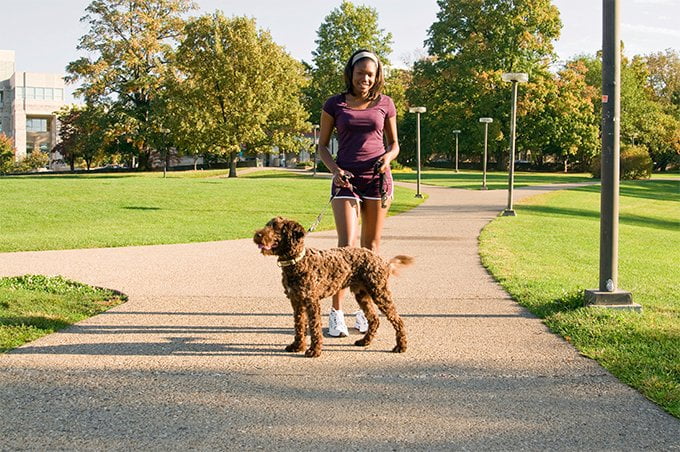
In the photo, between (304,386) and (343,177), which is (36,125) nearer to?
(343,177)

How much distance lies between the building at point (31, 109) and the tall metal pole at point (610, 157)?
93.1 metres

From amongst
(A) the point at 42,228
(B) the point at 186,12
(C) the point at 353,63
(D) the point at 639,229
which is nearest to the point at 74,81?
(B) the point at 186,12

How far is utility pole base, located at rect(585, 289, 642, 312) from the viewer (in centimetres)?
674

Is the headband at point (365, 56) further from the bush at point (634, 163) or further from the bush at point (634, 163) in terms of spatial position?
the bush at point (634, 163)

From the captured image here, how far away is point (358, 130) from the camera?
19.1 feet

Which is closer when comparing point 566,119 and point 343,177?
point 343,177

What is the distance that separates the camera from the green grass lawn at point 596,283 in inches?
197

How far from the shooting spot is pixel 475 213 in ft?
70.7

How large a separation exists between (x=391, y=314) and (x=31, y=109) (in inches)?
3861

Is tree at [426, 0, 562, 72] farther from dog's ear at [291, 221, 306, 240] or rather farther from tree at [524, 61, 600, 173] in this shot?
dog's ear at [291, 221, 306, 240]

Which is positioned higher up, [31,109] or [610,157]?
[31,109]

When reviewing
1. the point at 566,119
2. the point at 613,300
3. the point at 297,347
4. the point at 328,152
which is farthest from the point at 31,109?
the point at 297,347

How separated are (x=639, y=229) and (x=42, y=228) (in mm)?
16167

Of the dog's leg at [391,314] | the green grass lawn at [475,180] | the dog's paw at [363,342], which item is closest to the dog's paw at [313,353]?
the dog's paw at [363,342]
